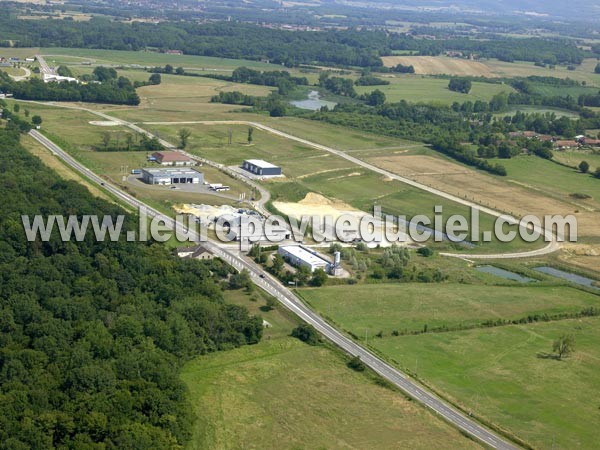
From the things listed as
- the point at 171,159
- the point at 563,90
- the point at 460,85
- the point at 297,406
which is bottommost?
the point at 297,406

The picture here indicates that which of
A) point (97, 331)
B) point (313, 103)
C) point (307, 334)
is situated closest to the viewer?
point (97, 331)

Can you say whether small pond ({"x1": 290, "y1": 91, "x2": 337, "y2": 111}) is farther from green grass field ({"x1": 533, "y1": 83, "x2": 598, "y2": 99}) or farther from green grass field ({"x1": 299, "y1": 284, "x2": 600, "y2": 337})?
green grass field ({"x1": 299, "y1": 284, "x2": 600, "y2": 337})

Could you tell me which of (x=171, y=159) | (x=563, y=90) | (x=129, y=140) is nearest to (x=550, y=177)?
(x=171, y=159)

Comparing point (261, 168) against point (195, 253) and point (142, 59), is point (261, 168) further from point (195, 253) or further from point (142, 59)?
point (142, 59)

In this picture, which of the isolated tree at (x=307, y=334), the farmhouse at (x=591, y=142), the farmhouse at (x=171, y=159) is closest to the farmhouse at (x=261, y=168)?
the farmhouse at (x=171, y=159)

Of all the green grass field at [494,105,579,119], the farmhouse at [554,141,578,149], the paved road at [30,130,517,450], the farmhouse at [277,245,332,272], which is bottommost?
the paved road at [30,130,517,450]

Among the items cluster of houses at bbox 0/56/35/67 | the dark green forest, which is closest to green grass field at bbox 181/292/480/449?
the dark green forest

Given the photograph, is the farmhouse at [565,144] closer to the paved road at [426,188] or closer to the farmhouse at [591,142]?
the farmhouse at [591,142]
